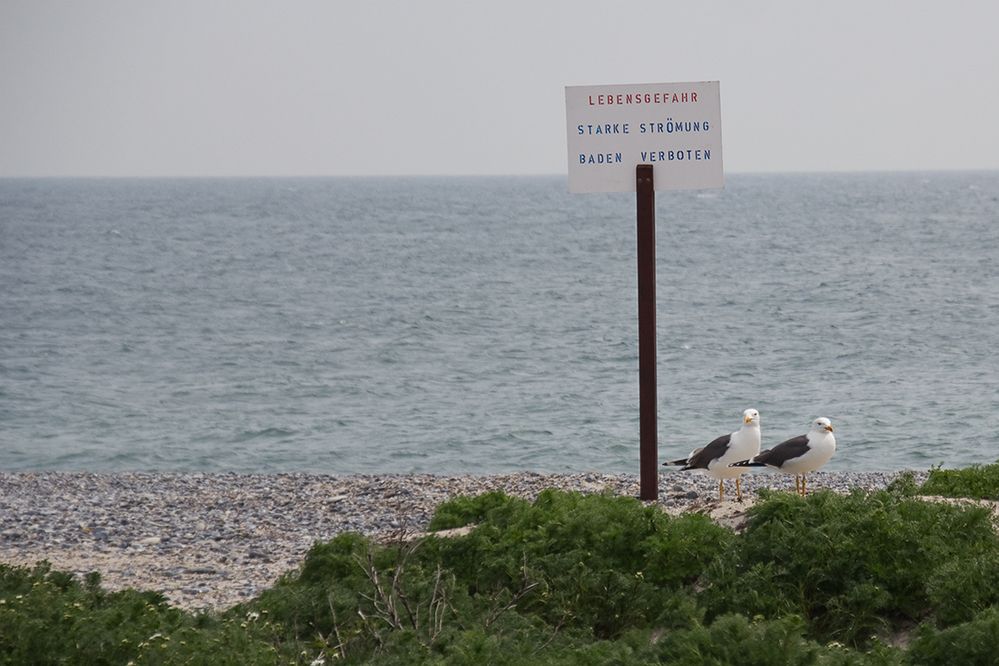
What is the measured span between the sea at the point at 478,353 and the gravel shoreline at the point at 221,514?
339 cm

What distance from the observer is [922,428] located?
63.1 ft

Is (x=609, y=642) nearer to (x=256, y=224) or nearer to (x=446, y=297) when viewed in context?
(x=446, y=297)

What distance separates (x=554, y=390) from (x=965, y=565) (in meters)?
17.2

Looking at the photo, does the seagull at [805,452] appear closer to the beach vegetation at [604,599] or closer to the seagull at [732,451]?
the seagull at [732,451]

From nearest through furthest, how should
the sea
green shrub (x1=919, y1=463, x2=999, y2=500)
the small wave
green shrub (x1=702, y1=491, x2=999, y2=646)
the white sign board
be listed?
green shrub (x1=702, y1=491, x2=999, y2=646), green shrub (x1=919, y1=463, x2=999, y2=500), the white sign board, the sea, the small wave

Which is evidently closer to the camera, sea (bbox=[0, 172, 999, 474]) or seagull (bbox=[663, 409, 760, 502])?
seagull (bbox=[663, 409, 760, 502])

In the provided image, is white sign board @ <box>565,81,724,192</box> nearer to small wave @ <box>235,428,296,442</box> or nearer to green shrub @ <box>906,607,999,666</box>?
green shrub @ <box>906,607,999,666</box>

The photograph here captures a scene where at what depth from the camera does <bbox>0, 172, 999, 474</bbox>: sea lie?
62.3ft

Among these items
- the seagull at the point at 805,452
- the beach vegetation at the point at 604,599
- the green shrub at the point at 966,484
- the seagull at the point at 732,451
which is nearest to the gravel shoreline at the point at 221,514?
the seagull at the point at 732,451

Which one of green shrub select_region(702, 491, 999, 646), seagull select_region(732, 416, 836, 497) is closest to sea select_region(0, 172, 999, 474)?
seagull select_region(732, 416, 836, 497)

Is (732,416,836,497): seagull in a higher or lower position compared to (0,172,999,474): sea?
higher

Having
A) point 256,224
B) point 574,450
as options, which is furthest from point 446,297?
point 256,224

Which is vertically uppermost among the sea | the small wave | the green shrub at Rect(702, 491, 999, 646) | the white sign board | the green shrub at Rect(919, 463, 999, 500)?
the white sign board

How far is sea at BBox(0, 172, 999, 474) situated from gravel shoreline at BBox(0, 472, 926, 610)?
3390mm
